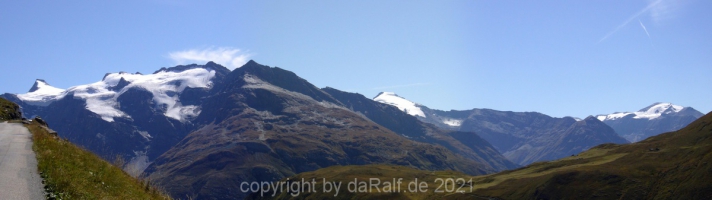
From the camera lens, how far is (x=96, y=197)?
17750mm

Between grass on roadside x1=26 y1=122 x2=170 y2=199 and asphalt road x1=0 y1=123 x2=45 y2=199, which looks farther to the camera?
grass on roadside x1=26 y1=122 x2=170 y2=199

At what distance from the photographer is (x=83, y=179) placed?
2036 cm

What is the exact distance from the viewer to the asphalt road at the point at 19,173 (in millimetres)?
17391

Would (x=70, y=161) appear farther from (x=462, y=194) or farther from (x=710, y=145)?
(x=710, y=145)

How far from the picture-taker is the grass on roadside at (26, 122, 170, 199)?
18078mm

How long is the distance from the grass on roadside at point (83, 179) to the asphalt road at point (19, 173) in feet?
1.16

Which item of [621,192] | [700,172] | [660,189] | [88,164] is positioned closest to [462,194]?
[621,192]

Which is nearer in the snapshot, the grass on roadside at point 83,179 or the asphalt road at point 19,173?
the asphalt road at point 19,173

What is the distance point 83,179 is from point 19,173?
3.11 meters

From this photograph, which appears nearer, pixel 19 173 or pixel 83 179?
pixel 83 179

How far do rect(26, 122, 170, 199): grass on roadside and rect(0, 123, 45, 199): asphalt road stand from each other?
35 centimetres

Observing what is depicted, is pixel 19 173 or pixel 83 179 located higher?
pixel 19 173

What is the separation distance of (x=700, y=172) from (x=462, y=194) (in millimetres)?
83178

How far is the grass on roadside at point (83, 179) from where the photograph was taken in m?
18.1
